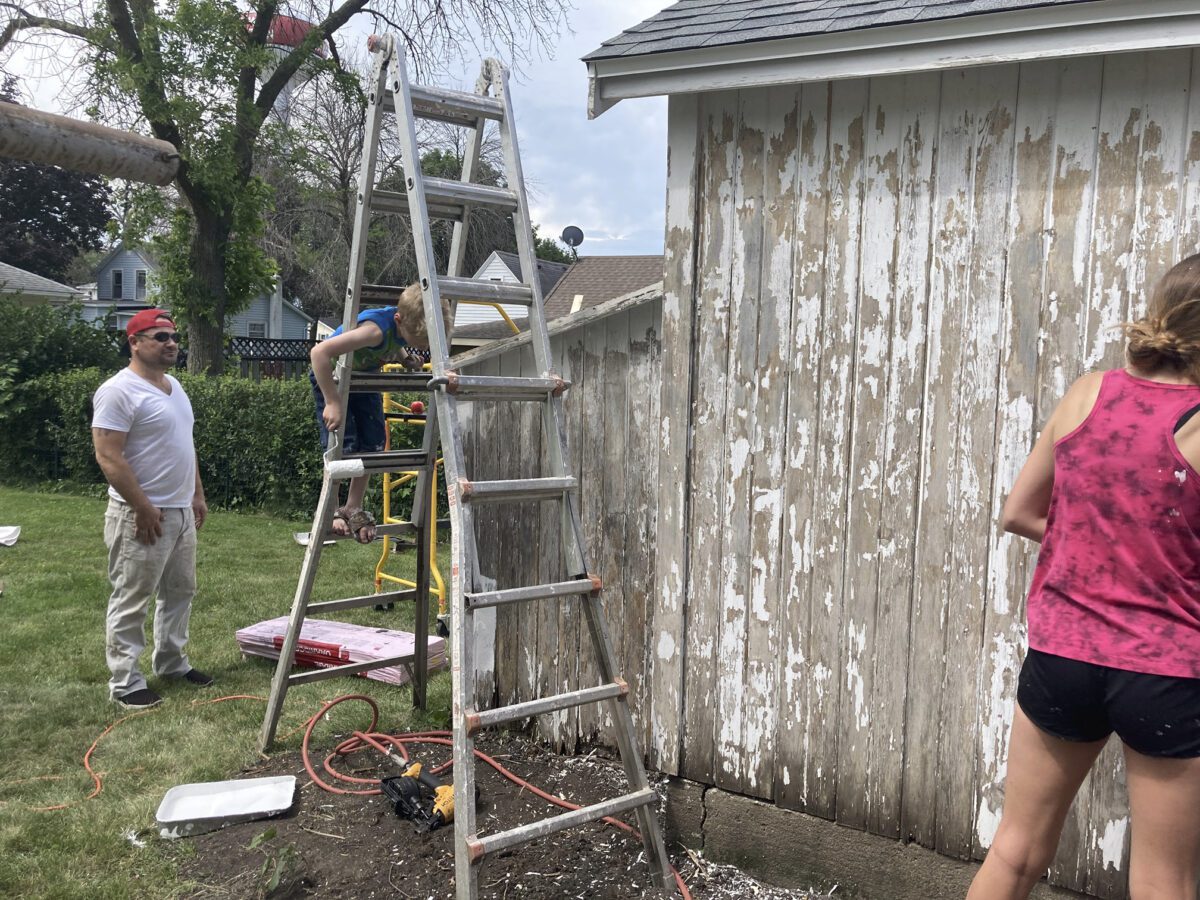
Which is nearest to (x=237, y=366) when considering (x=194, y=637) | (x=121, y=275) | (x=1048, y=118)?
(x=194, y=637)

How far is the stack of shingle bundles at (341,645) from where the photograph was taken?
195 inches

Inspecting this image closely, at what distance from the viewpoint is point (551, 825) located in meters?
2.77

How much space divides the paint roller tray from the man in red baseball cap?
1.26 metres

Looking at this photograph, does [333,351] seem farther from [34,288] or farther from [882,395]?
[34,288]

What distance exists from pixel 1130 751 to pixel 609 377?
2231 mm

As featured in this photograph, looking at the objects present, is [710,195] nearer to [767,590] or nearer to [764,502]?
[764,502]

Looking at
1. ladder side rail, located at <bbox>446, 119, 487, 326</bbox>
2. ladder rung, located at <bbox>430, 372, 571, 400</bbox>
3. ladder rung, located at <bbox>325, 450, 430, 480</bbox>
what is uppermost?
ladder side rail, located at <bbox>446, 119, 487, 326</bbox>

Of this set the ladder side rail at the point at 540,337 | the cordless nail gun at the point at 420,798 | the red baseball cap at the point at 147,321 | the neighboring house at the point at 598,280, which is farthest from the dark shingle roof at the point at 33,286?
the cordless nail gun at the point at 420,798

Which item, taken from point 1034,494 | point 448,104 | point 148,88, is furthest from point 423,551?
point 148,88

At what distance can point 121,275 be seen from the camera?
4666cm

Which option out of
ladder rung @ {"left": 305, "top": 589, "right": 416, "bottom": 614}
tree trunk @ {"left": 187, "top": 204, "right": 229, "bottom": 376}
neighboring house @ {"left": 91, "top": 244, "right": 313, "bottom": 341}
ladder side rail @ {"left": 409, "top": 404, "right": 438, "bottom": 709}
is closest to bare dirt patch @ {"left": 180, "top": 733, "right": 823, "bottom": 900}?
ladder rung @ {"left": 305, "top": 589, "right": 416, "bottom": 614}

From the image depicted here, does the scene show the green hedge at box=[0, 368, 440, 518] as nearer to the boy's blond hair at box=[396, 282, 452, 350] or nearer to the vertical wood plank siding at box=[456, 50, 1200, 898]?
the boy's blond hair at box=[396, 282, 452, 350]

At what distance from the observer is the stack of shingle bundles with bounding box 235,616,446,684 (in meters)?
4.96

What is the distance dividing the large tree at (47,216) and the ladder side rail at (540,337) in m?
35.9
